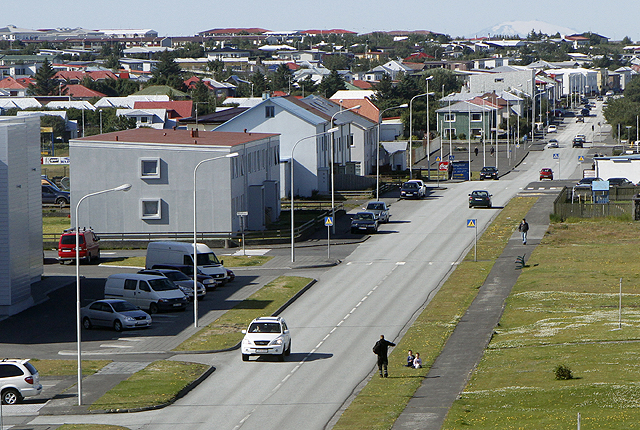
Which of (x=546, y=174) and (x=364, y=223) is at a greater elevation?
(x=546, y=174)

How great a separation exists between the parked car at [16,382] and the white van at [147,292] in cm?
1470

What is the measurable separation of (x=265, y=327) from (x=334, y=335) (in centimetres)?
Result: 533

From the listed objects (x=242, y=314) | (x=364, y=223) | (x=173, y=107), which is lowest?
(x=242, y=314)

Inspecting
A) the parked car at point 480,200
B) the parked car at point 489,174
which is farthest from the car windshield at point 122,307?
the parked car at point 489,174

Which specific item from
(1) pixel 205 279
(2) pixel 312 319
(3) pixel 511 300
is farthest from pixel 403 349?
(1) pixel 205 279

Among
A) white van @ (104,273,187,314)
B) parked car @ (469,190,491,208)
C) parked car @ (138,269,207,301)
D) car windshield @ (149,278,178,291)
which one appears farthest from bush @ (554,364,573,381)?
parked car @ (469,190,491,208)

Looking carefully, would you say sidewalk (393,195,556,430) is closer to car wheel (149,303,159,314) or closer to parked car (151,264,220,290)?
parked car (151,264,220,290)

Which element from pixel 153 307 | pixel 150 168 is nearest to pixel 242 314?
pixel 153 307

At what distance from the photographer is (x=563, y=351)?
114 feet

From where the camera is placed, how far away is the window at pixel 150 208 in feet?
212

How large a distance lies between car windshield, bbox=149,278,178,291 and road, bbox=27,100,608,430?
595 cm

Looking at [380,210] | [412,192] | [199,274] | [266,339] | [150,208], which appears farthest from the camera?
[412,192]

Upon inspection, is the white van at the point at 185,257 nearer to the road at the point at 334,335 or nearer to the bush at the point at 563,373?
the road at the point at 334,335

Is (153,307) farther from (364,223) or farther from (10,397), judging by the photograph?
(364,223)
